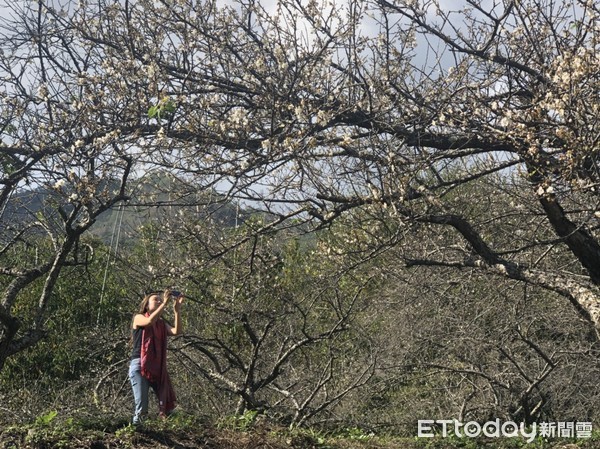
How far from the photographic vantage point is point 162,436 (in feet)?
19.4

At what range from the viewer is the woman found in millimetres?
6406

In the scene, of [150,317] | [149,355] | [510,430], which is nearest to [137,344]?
[149,355]

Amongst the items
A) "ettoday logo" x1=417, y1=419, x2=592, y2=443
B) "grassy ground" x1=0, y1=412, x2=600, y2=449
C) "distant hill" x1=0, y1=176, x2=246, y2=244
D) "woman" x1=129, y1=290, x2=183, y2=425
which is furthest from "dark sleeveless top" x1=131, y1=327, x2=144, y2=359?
"ettoday logo" x1=417, y1=419, x2=592, y2=443

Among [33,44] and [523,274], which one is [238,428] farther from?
[33,44]

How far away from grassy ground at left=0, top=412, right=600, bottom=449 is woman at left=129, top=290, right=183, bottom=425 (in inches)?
8.5

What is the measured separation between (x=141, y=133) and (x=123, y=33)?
97 cm

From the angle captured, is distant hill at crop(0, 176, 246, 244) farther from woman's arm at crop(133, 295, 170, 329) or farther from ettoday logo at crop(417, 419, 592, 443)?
ettoday logo at crop(417, 419, 592, 443)

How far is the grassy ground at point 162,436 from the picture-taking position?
217 inches

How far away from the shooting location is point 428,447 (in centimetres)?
788

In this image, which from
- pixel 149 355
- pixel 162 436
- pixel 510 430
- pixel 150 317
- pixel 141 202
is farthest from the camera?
pixel 510 430

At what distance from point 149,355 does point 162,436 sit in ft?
2.49

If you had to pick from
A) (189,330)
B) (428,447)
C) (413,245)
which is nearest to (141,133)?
(413,245)

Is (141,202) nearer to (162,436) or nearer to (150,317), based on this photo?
(150,317)

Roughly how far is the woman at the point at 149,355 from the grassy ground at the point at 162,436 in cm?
21
